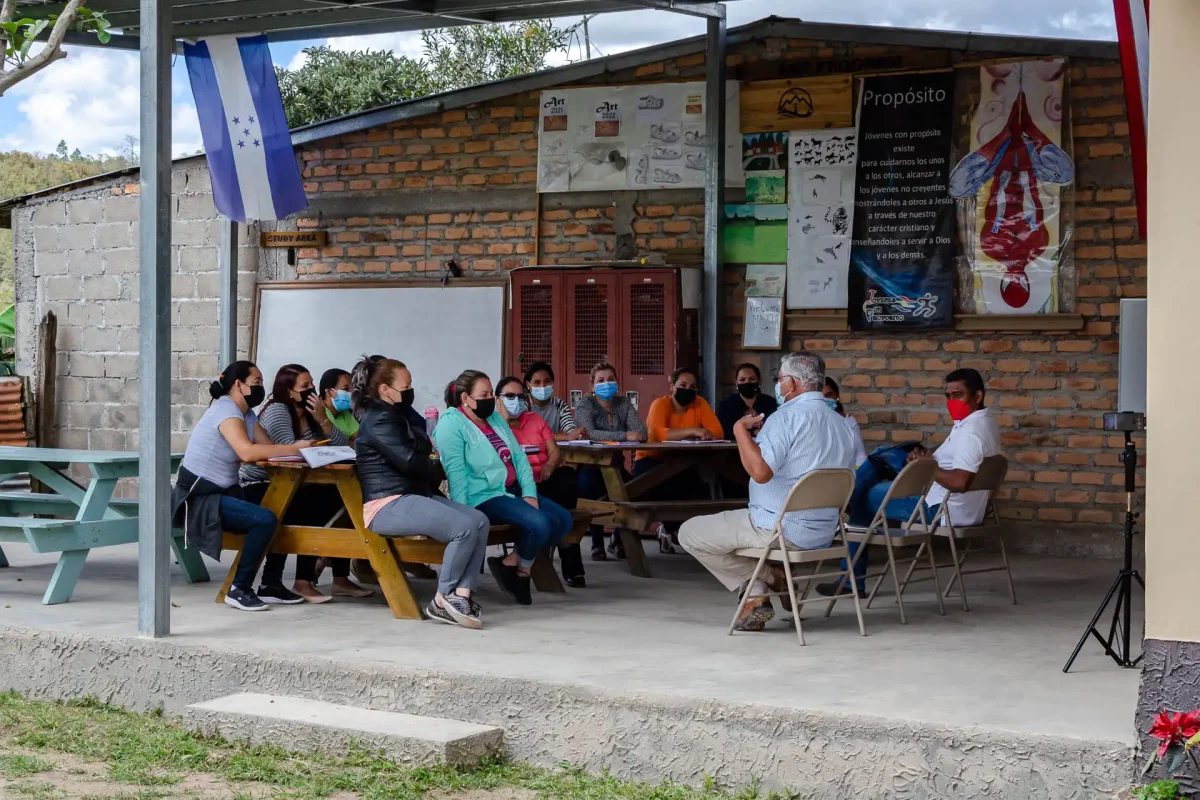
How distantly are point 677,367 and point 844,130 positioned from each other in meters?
1.98

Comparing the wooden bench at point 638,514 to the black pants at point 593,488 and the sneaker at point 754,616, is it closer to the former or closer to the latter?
the black pants at point 593,488

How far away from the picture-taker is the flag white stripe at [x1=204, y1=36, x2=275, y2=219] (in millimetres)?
9453

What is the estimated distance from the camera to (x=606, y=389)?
870 centimetres

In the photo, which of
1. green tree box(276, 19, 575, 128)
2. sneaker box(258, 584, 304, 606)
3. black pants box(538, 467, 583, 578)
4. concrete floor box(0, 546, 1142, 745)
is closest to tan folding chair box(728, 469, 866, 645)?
concrete floor box(0, 546, 1142, 745)

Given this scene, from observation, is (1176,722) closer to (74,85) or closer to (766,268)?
(766,268)

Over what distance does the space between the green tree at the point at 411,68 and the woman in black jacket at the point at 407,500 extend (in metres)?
18.1

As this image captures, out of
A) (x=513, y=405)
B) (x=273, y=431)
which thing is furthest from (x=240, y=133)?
(x=513, y=405)

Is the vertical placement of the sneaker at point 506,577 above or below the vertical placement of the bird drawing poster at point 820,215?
below

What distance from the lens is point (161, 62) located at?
5738 mm

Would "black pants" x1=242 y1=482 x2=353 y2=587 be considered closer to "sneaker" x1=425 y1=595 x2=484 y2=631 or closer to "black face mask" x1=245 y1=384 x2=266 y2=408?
"black face mask" x1=245 y1=384 x2=266 y2=408

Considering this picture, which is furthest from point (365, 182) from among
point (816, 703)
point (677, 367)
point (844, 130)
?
point (816, 703)

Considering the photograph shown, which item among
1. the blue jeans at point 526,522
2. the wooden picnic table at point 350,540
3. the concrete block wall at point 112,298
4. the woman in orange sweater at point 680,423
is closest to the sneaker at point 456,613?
the wooden picnic table at point 350,540

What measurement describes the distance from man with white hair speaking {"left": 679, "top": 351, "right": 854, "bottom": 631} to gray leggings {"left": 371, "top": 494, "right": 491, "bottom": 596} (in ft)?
3.10

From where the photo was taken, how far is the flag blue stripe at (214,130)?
948 cm
